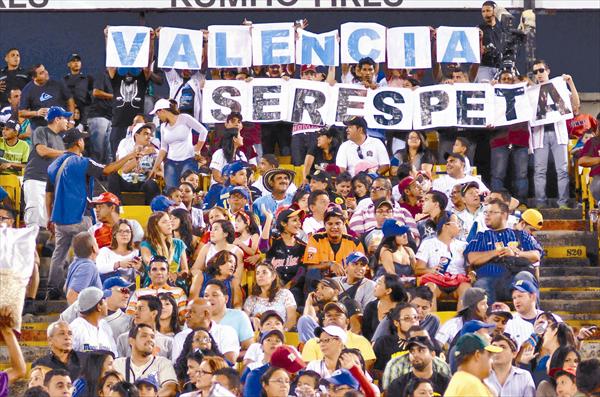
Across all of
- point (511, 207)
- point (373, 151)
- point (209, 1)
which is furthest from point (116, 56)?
point (511, 207)

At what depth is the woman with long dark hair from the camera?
67.7ft

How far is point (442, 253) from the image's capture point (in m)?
17.1

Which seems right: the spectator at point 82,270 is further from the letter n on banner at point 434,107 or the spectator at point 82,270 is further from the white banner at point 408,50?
the white banner at point 408,50

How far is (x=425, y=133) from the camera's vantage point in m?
22.2

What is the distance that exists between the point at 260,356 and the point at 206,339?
19.9 inches

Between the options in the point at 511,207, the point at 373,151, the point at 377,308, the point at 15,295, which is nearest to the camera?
the point at 15,295

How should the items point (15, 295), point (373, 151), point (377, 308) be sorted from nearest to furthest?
point (15, 295) → point (377, 308) → point (373, 151)

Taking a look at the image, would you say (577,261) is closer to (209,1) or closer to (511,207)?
(511,207)

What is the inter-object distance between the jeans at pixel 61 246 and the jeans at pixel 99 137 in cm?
450

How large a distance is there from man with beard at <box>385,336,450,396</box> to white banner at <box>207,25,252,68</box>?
9.69m

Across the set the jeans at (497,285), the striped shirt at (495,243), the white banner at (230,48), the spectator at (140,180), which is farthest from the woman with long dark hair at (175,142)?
the jeans at (497,285)

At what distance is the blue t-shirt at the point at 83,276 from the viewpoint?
16.1m

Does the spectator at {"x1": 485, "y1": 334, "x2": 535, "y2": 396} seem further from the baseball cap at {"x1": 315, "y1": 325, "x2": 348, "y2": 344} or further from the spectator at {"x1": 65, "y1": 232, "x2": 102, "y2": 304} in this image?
the spectator at {"x1": 65, "y1": 232, "x2": 102, "y2": 304}

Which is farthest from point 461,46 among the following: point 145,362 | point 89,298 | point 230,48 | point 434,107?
point 145,362
